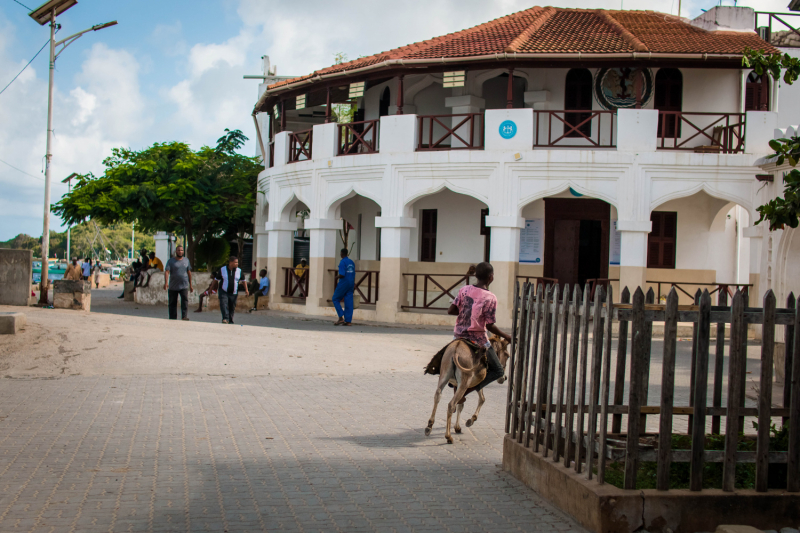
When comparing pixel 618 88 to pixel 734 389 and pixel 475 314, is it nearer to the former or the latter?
pixel 475 314

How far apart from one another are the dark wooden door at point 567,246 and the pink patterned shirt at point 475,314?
14.8 metres

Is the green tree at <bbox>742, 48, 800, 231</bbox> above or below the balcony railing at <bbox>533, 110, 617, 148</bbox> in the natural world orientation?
below

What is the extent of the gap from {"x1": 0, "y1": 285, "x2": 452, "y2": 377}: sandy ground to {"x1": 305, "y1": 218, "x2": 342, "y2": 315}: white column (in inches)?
235

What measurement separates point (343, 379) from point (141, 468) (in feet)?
18.4

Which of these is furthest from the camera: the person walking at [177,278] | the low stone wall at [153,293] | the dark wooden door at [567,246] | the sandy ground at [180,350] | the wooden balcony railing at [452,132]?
the low stone wall at [153,293]

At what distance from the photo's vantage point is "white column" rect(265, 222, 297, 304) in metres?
23.8

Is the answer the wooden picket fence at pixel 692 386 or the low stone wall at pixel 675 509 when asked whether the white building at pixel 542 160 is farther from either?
the low stone wall at pixel 675 509

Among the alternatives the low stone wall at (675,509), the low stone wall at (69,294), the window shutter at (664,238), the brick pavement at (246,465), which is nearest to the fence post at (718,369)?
the low stone wall at (675,509)

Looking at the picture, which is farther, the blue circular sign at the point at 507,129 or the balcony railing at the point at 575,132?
the balcony railing at the point at 575,132

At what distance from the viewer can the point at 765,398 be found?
468 centimetres

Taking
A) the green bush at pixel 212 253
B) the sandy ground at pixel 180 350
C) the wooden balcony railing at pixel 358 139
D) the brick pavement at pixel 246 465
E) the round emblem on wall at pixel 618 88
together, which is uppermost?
the round emblem on wall at pixel 618 88

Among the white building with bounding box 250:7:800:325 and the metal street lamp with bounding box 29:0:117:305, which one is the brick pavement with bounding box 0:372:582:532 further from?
the metal street lamp with bounding box 29:0:117:305

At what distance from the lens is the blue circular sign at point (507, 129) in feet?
61.9

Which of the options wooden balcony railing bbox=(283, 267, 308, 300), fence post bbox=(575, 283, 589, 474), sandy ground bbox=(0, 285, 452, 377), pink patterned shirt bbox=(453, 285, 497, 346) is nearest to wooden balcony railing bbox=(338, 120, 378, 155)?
wooden balcony railing bbox=(283, 267, 308, 300)
